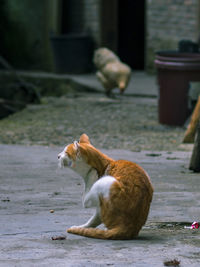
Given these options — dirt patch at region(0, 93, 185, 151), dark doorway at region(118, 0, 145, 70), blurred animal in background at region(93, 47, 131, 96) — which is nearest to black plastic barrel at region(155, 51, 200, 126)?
dirt patch at region(0, 93, 185, 151)

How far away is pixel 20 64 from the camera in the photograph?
16938 mm

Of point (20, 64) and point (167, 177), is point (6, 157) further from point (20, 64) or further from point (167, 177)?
point (20, 64)

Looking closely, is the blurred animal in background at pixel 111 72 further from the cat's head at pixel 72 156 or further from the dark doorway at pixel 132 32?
the cat's head at pixel 72 156

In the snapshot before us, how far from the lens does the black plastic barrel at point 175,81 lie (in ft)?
30.8

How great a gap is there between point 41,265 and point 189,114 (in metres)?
6.46

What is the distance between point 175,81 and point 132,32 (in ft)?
→ 23.5

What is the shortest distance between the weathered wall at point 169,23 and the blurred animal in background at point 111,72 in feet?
7.60

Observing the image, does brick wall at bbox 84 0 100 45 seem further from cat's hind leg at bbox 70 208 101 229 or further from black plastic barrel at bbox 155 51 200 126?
cat's hind leg at bbox 70 208 101 229

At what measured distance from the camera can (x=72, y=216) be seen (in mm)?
4645

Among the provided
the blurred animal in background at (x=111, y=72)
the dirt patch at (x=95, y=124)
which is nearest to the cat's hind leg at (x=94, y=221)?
the dirt patch at (x=95, y=124)

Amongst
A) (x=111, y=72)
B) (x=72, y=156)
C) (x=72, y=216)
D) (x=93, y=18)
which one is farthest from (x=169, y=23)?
(x=72, y=156)

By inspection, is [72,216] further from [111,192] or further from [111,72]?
[111,72]

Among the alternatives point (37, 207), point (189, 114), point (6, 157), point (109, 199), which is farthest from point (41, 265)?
point (189, 114)

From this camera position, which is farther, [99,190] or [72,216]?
[72,216]
